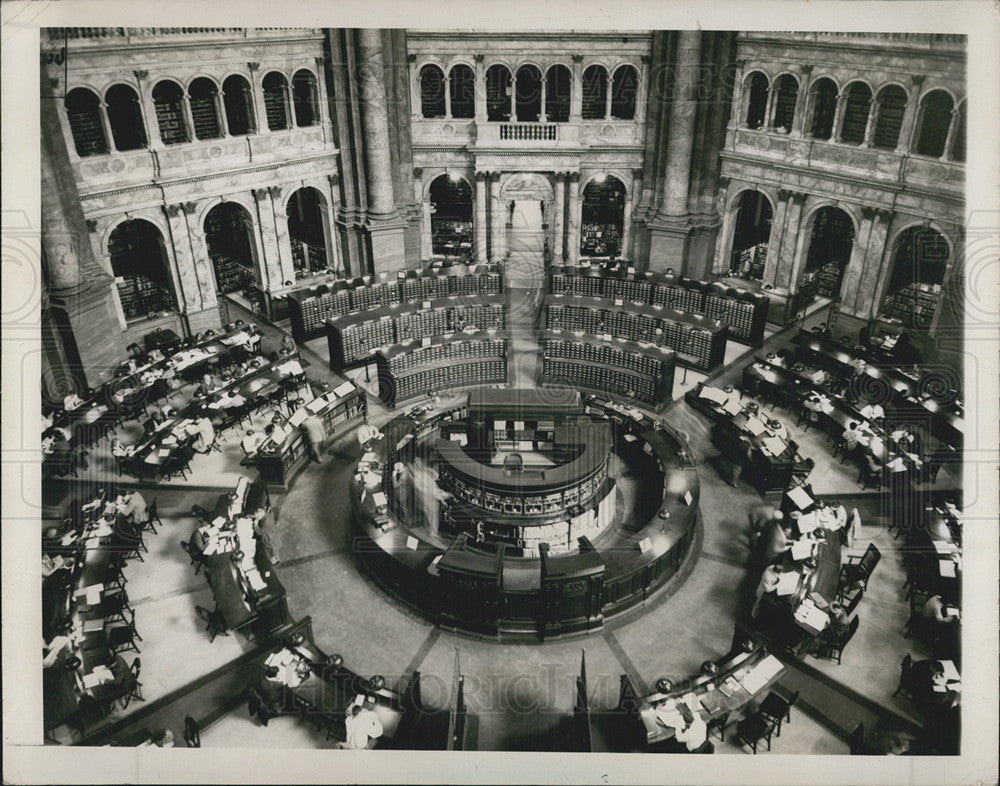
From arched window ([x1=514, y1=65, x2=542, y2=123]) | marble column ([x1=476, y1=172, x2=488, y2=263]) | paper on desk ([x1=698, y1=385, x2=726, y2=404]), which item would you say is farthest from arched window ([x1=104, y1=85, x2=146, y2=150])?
paper on desk ([x1=698, y1=385, x2=726, y2=404])

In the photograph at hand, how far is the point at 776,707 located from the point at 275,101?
25.8m

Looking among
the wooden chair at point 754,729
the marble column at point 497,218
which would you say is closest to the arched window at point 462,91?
the marble column at point 497,218

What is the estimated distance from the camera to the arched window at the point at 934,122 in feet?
72.0

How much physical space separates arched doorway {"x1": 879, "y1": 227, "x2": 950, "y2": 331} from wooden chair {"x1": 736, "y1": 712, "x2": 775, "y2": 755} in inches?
724

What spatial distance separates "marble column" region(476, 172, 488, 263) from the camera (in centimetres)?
2919

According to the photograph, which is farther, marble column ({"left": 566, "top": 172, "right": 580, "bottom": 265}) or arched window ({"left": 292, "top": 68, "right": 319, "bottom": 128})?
marble column ({"left": 566, "top": 172, "right": 580, "bottom": 265})

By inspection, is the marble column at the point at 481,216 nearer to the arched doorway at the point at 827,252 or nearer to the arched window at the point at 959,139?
the arched doorway at the point at 827,252

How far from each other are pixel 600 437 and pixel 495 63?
57.1 ft

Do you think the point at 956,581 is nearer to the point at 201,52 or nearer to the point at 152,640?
the point at 152,640

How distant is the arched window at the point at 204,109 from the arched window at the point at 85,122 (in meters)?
2.98

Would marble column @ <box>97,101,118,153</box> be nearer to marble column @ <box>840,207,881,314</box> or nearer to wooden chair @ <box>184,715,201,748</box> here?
wooden chair @ <box>184,715,201,748</box>

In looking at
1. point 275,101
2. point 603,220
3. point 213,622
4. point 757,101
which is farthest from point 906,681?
Answer: point 275,101

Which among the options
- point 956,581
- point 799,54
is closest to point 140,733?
point 956,581

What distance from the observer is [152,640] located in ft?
47.9
